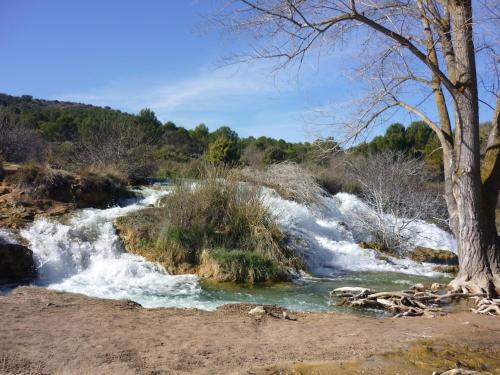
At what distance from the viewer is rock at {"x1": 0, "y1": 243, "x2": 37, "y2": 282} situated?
1007cm

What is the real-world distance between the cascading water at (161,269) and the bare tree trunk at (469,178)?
2697 mm

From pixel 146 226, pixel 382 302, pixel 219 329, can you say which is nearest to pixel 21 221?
pixel 146 226

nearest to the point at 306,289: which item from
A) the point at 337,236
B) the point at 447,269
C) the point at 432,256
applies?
the point at 447,269

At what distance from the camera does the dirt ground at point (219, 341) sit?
14.3ft

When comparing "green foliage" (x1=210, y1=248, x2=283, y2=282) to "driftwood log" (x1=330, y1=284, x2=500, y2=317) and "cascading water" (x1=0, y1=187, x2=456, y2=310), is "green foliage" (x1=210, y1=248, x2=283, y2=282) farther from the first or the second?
"driftwood log" (x1=330, y1=284, x2=500, y2=317)

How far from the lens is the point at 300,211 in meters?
17.4

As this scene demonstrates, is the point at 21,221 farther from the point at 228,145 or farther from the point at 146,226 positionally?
the point at 228,145

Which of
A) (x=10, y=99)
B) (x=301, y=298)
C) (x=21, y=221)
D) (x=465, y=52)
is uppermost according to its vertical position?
(x=10, y=99)

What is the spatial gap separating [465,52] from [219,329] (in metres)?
6.25

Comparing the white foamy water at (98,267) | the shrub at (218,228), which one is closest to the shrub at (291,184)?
the shrub at (218,228)

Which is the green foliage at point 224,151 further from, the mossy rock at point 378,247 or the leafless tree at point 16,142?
the mossy rock at point 378,247

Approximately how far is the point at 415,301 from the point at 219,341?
428cm

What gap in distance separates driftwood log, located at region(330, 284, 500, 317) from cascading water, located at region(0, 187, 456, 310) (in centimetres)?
63

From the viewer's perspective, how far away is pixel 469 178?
8.23 m
